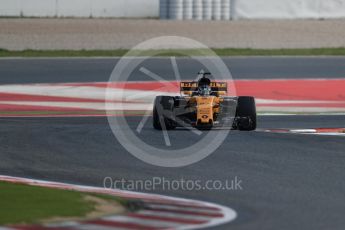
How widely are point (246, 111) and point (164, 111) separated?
1262 mm

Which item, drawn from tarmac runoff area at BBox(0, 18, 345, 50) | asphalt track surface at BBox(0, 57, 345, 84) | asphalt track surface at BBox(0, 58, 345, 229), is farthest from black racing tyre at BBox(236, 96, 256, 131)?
tarmac runoff area at BBox(0, 18, 345, 50)

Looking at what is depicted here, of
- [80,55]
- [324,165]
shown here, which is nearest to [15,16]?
[80,55]

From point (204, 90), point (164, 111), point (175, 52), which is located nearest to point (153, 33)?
point (175, 52)

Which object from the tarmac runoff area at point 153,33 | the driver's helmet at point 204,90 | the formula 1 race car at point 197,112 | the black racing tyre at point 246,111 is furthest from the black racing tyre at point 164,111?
the tarmac runoff area at point 153,33

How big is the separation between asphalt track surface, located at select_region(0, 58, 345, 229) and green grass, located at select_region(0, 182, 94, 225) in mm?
1171

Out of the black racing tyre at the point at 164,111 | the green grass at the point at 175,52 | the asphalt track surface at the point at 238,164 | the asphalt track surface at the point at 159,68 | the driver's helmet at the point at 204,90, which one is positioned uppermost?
the green grass at the point at 175,52

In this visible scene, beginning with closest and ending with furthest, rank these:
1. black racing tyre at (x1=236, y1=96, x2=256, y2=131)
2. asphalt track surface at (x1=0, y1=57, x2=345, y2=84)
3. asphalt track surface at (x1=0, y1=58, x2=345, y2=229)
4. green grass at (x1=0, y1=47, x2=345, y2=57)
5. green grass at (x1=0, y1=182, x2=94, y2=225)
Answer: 1. green grass at (x1=0, y1=182, x2=94, y2=225)
2. asphalt track surface at (x1=0, y1=58, x2=345, y2=229)
3. black racing tyre at (x1=236, y1=96, x2=256, y2=131)
4. asphalt track surface at (x1=0, y1=57, x2=345, y2=84)
5. green grass at (x1=0, y1=47, x2=345, y2=57)

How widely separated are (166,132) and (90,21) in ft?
79.8

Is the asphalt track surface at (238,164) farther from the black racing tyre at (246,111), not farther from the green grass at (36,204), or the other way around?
the green grass at (36,204)

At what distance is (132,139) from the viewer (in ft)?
51.6

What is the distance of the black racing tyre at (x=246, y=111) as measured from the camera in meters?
16.6

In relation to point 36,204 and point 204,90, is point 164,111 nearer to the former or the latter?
point 204,90

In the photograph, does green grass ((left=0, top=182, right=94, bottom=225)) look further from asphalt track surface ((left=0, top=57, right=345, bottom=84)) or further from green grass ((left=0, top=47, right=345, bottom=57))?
green grass ((left=0, top=47, right=345, bottom=57))

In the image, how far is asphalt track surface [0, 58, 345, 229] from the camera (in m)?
10.2
